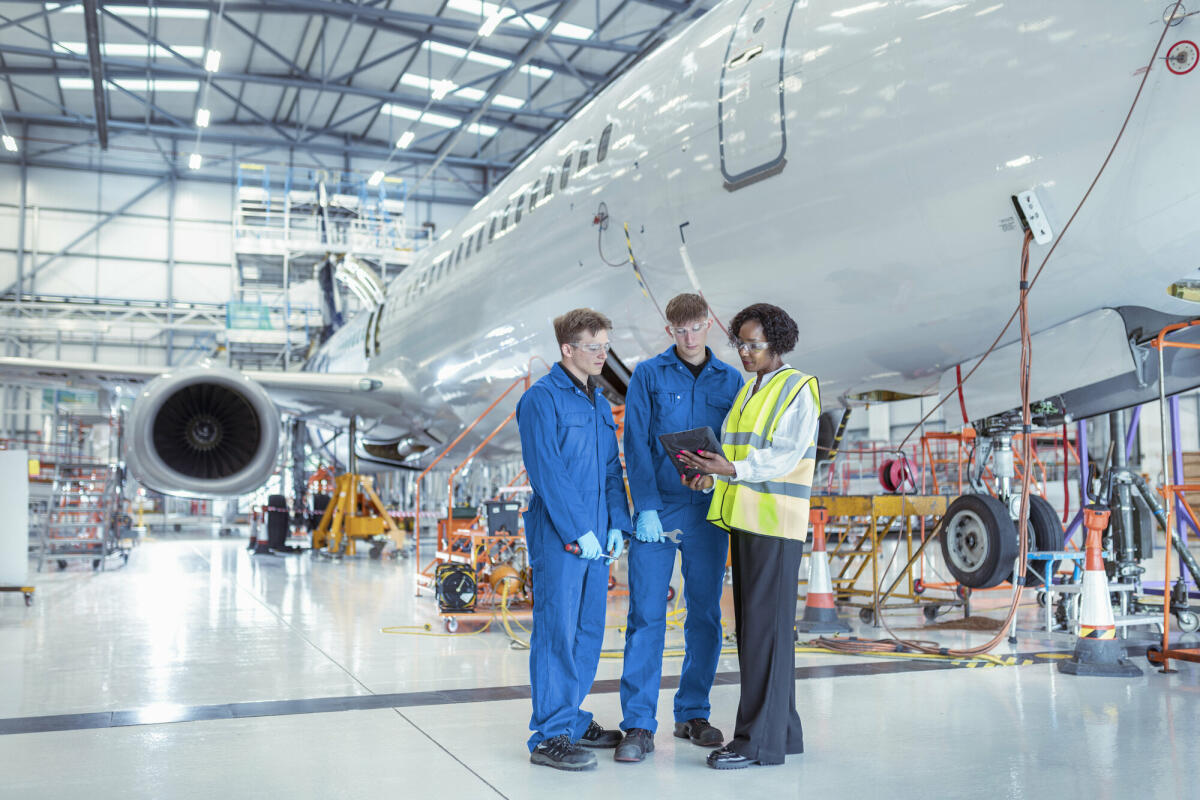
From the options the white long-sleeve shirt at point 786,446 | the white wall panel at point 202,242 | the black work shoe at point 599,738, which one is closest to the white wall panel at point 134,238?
the white wall panel at point 202,242

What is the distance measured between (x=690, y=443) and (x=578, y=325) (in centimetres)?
64

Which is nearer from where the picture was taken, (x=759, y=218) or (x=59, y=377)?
(x=759, y=218)

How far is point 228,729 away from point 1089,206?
12.7ft

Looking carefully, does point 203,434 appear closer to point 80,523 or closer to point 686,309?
→ point 80,523

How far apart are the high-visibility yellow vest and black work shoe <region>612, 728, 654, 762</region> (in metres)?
0.78

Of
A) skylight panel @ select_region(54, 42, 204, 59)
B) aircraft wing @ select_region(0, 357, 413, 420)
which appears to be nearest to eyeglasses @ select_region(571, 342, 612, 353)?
aircraft wing @ select_region(0, 357, 413, 420)

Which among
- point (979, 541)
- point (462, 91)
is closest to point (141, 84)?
point (462, 91)

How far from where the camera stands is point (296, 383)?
1191 cm

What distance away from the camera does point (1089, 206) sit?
3916mm

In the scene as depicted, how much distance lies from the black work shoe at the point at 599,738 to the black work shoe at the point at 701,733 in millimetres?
261

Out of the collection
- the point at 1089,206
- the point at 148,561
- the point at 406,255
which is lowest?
the point at 148,561

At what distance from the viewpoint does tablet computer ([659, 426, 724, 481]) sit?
3145 mm

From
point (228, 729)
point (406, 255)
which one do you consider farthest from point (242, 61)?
point (228, 729)

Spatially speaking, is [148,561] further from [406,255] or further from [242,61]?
[242,61]
